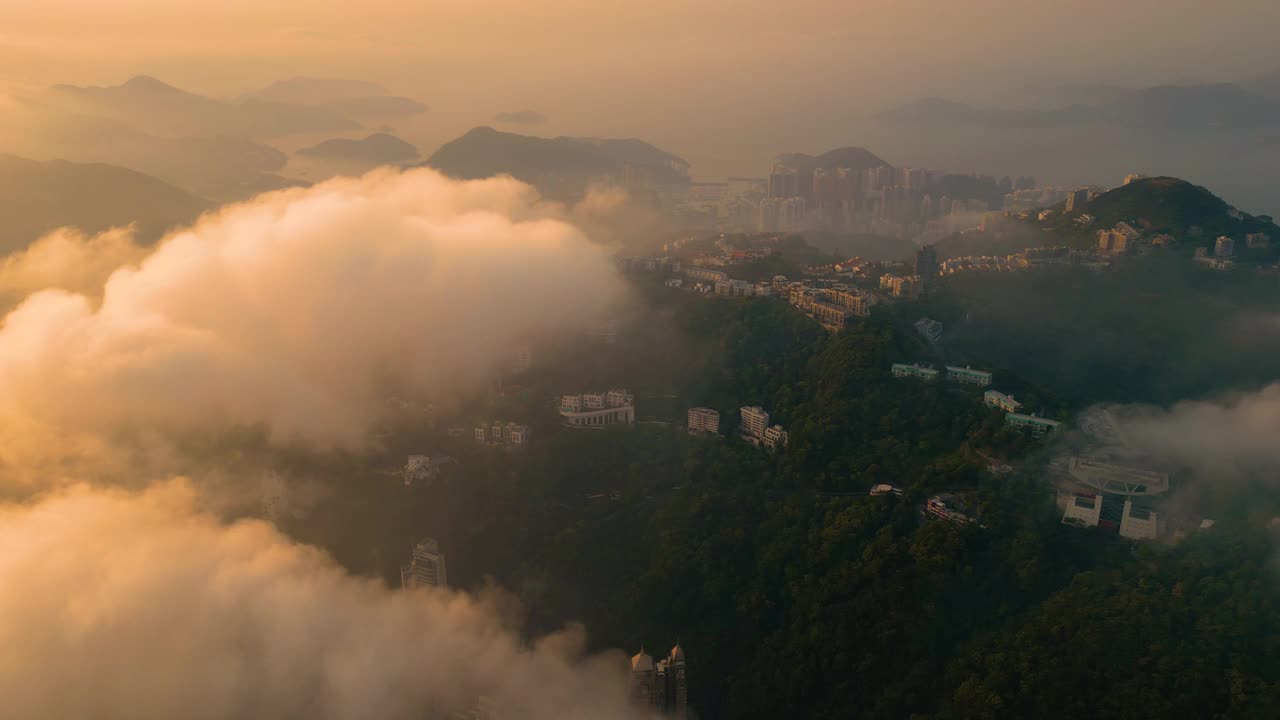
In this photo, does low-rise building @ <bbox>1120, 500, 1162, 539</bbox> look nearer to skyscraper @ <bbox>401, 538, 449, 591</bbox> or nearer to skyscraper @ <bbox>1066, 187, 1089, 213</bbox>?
skyscraper @ <bbox>401, 538, 449, 591</bbox>

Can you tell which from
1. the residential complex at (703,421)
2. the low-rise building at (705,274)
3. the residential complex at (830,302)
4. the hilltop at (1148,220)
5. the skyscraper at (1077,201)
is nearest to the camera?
the residential complex at (703,421)

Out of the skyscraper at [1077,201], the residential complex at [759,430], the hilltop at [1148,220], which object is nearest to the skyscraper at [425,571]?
the residential complex at [759,430]

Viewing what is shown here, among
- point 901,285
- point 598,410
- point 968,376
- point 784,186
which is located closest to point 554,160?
point 784,186

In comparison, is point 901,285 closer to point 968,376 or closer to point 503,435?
point 968,376

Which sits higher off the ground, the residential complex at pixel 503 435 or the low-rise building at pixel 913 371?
the low-rise building at pixel 913 371

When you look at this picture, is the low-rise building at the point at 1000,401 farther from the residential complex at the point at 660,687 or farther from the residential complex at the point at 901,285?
the residential complex at the point at 901,285

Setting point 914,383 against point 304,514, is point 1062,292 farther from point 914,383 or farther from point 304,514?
point 304,514

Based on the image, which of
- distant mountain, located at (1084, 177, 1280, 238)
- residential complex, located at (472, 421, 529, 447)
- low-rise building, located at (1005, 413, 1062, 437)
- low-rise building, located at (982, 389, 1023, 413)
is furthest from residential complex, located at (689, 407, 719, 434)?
distant mountain, located at (1084, 177, 1280, 238)
